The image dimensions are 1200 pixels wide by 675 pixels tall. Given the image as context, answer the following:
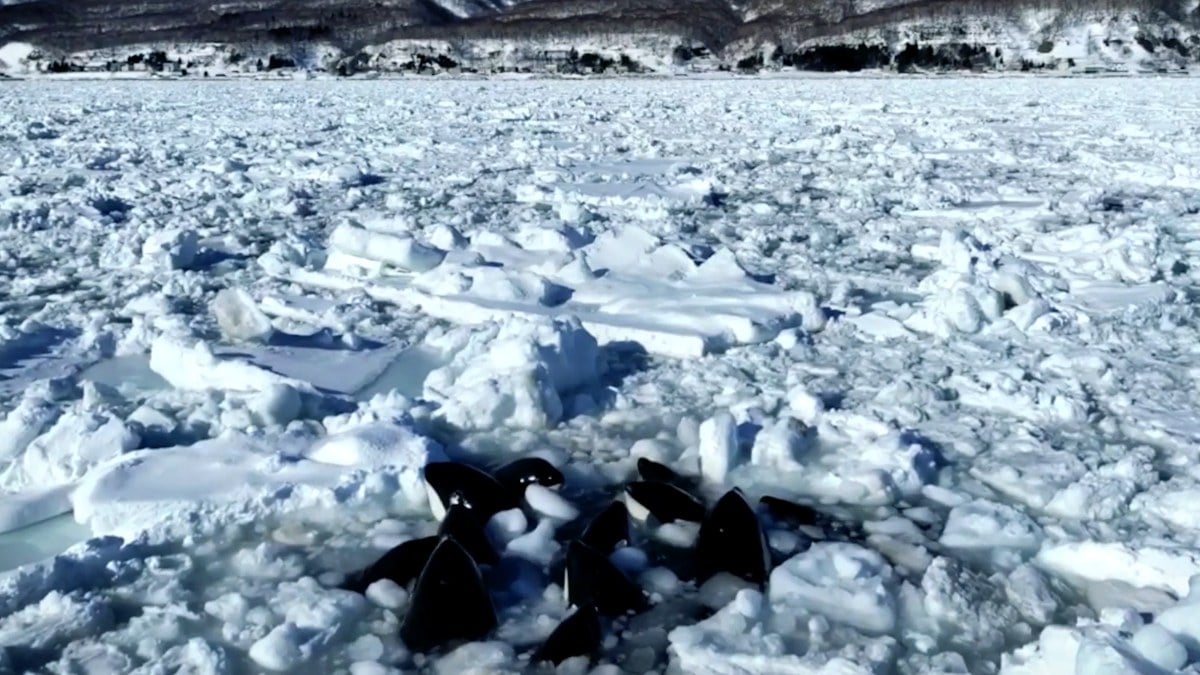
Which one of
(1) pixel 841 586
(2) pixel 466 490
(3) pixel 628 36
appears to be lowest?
(1) pixel 841 586

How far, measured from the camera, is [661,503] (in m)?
2.58

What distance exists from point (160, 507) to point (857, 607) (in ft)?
5.35

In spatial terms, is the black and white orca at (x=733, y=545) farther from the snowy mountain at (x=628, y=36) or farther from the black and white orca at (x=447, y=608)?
the snowy mountain at (x=628, y=36)

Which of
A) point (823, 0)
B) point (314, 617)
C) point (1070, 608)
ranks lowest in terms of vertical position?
point (1070, 608)

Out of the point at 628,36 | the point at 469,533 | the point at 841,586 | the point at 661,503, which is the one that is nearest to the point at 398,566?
the point at 469,533

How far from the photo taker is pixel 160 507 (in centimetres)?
252

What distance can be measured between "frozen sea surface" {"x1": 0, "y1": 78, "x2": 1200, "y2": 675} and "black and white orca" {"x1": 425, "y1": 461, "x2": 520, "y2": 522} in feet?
0.25

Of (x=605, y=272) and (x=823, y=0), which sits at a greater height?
(x=823, y=0)

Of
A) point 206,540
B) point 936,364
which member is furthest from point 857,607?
point 936,364

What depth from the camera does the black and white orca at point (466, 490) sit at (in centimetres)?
257

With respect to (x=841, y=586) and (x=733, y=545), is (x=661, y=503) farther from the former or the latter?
(x=841, y=586)

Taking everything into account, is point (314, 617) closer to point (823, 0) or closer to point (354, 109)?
point (354, 109)

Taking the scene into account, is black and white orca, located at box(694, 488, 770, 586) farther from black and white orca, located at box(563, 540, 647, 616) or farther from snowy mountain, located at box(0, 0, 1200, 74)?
snowy mountain, located at box(0, 0, 1200, 74)

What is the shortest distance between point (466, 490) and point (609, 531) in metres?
0.39
